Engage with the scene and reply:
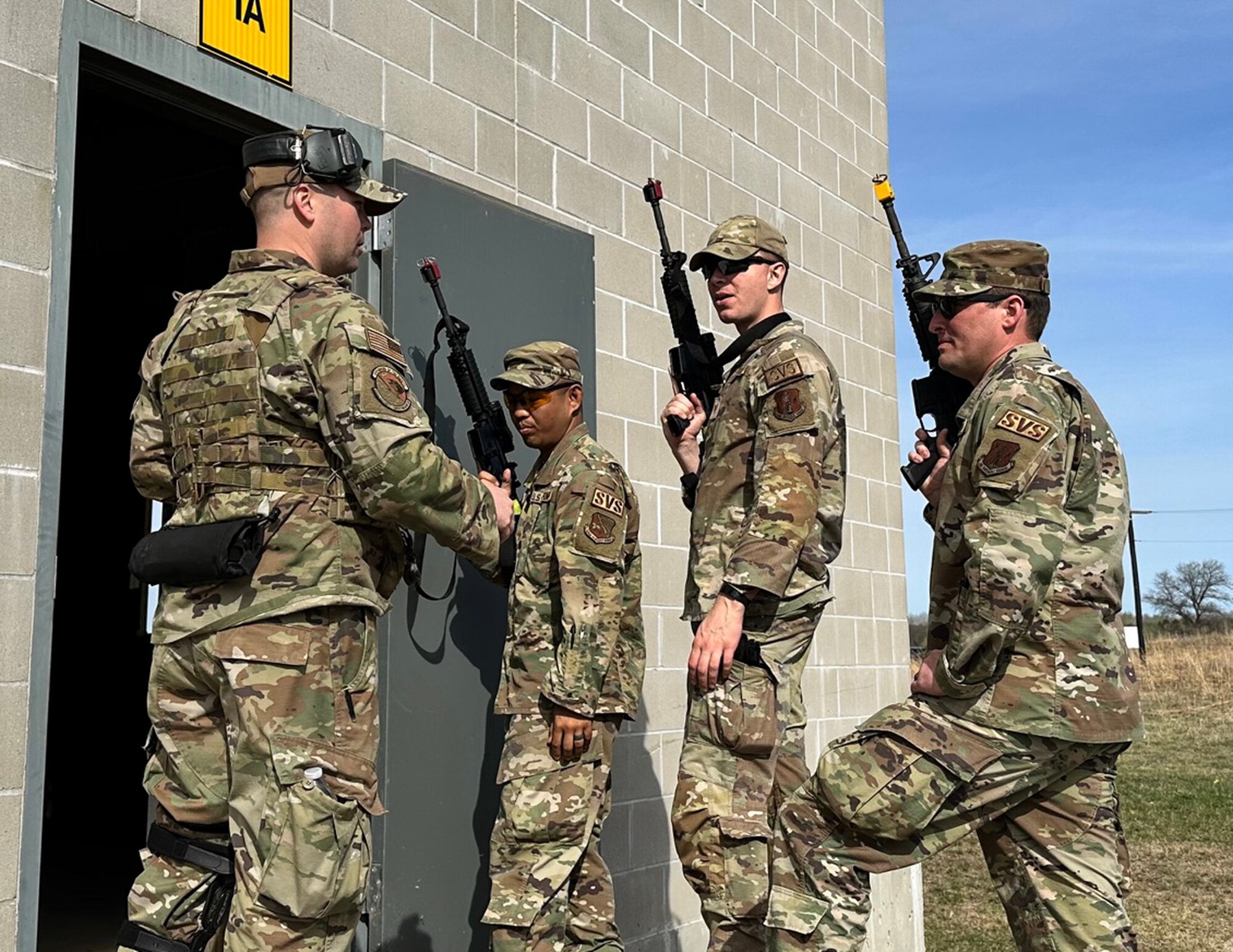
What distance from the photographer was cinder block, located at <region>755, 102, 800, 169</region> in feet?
20.4

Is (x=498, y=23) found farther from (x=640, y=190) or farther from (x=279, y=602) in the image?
(x=279, y=602)

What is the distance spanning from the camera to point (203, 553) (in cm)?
259

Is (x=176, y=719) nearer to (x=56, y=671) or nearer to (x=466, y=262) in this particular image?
(x=466, y=262)

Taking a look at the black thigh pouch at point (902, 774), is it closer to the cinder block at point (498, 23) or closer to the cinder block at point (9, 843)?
the cinder block at point (9, 843)

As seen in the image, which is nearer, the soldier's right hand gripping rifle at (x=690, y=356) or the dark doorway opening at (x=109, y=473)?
the soldier's right hand gripping rifle at (x=690, y=356)

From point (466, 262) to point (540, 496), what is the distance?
90cm

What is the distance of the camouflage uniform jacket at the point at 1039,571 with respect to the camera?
2.79 metres

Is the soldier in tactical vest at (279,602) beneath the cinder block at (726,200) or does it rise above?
beneath

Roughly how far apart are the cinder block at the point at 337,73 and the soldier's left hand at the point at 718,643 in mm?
1925

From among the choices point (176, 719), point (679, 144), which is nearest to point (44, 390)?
point (176, 719)

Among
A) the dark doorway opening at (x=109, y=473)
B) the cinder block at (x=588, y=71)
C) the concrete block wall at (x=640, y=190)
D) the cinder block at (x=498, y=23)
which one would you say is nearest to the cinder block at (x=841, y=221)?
the concrete block wall at (x=640, y=190)

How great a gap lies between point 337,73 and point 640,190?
1705 millimetres

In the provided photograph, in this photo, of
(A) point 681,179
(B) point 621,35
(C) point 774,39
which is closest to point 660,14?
(B) point 621,35

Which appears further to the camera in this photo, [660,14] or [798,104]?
[798,104]
